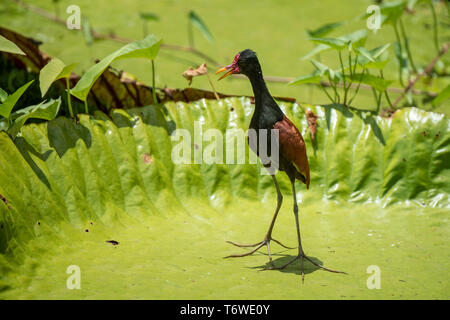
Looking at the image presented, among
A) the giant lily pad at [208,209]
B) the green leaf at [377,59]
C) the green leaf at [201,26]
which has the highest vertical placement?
the green leaf at [201,26]

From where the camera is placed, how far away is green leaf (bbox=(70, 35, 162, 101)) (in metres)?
2.04

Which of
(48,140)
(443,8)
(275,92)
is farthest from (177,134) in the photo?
(443,8)

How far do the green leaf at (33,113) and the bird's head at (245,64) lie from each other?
2.23 ft

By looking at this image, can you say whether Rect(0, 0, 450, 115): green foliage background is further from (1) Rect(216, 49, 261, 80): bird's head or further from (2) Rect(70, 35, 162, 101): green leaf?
(1) Rect(216, 49, 261, 80): bird's head

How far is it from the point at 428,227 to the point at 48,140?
1.53 metres

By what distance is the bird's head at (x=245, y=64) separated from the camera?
186 centimetres

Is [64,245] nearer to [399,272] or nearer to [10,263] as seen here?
[10,263]

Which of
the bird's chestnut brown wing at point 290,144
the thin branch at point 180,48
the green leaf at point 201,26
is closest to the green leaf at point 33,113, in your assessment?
the bird's chestnut brown wing at point 290,144

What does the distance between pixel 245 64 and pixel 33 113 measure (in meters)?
0.82

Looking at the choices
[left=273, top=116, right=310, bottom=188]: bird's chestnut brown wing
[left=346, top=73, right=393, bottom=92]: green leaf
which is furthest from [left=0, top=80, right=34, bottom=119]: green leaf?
[left=346, top=73, right=393, bottom=92]: green leaf

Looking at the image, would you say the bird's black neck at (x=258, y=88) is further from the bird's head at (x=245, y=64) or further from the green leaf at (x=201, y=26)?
the green leaf at (x=201, y=26)

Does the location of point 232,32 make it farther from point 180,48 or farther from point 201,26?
point 201,26

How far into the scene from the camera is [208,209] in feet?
7.43

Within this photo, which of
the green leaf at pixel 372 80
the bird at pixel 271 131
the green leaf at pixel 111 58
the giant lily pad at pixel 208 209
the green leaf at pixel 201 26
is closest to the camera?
the giant lily pad at pixel 208 209
